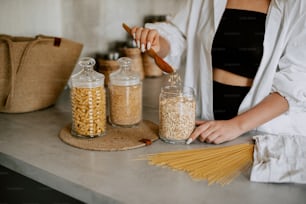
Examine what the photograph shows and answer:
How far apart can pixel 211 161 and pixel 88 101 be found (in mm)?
354

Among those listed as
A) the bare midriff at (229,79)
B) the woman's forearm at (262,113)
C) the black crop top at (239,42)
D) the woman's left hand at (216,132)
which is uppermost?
the black crop top at (239,42)

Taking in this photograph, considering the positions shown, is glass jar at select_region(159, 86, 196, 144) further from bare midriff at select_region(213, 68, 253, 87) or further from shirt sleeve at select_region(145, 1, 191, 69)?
shirt sleeve at select_region(145, 1, 191, 69)

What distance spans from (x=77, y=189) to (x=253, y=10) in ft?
2.50

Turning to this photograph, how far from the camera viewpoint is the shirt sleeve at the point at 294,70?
1.08 m

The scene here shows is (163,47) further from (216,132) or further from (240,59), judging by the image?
(216,132)

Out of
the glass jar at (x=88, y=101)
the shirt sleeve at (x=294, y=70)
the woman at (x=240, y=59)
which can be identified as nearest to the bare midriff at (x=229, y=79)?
the woman at (x=240, y=59)

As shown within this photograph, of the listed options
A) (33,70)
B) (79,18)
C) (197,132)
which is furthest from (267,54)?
(79,18)

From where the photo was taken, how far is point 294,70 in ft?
3.62

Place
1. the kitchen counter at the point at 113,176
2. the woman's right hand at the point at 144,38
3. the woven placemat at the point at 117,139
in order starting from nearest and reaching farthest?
the kitchen counter at the point at 113,176 < the woven placemat at the point at 117,139 < the woman's right hand at the point at 144,38

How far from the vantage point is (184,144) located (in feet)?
3.49

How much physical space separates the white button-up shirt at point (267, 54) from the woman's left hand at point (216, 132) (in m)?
0.13

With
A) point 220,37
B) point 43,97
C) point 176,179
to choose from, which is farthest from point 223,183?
point 43,97

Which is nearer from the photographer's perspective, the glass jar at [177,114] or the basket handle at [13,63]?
the glass jar at [177,114]

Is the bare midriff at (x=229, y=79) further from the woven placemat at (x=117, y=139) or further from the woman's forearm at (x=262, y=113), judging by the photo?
the woven placemat at (x=117, y=139)
